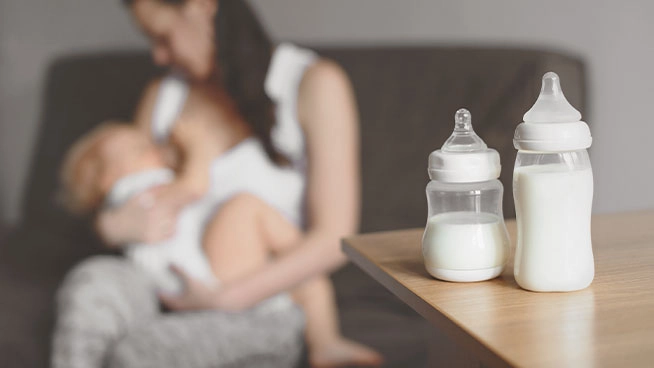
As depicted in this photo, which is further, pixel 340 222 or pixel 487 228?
pixel 340 222

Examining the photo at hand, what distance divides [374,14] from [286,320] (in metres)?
0.96

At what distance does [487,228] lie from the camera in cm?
71

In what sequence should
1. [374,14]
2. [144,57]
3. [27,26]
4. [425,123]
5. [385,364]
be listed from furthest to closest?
1. [27,26]
2. [374,14]
3. [144,57]
4. [425,123]
5. [385,364]

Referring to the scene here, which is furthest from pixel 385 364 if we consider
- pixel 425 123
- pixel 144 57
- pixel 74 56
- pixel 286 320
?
pixel 74 56

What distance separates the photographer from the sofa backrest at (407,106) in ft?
5.41

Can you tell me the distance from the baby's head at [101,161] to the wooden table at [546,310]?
97 centimetres

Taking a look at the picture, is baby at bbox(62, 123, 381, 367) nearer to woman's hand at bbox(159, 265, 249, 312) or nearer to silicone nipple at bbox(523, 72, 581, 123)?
woman's hand at bbox(159, 265, 249, 312)

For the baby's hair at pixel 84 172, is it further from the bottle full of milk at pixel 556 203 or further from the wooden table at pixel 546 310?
the bottle full of milk at pixel 556 203

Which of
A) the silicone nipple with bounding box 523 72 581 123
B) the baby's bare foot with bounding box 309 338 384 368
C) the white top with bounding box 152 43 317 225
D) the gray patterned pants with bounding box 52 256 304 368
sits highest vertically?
the silicone nipple with bounding box 523 72 581 123

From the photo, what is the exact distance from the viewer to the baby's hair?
5.73 feet

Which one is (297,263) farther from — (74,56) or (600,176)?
(74,56)

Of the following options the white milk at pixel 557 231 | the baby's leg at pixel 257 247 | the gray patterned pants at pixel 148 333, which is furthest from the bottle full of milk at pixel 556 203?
the baby's leg at pixel 257 247

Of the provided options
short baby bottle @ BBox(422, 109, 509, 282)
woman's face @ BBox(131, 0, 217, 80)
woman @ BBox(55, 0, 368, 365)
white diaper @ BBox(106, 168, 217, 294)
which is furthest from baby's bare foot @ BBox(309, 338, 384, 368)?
short baby bottle @ BBox(422, 109, 509, 282)

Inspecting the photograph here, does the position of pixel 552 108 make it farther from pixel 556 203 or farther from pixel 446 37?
pixel 446 37
